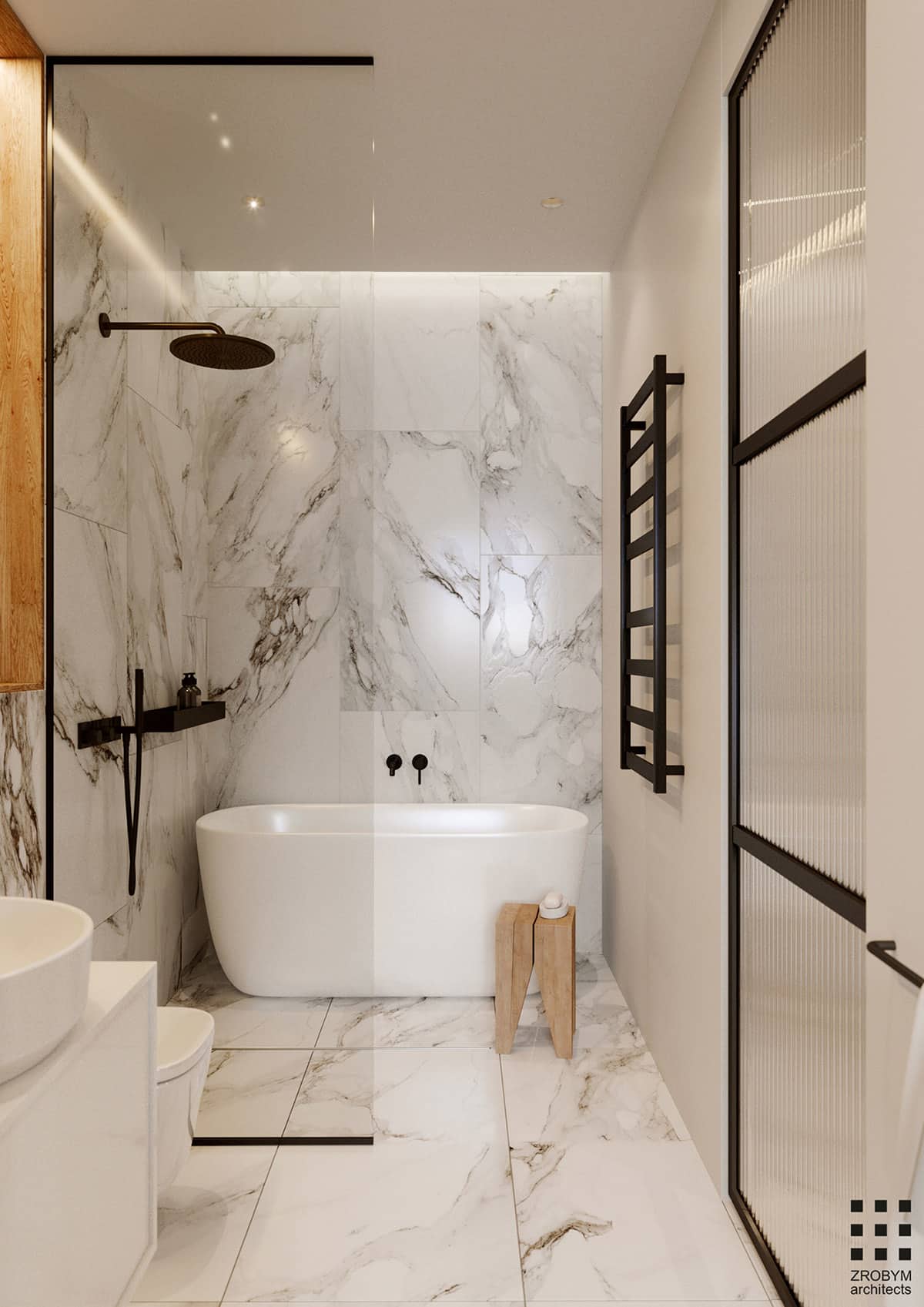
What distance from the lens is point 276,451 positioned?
99.6 inches

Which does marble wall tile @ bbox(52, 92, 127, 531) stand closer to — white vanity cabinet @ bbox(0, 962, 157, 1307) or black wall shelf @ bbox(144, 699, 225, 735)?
black wall shelf @ bbox(144, 699, 225, 735)

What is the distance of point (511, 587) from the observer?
420 cm

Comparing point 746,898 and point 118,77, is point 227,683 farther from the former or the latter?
point 118,77

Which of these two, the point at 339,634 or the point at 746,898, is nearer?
the point at 746,898

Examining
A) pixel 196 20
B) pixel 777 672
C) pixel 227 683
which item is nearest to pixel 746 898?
pixel 777 672

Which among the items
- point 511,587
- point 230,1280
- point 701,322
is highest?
point 701,322

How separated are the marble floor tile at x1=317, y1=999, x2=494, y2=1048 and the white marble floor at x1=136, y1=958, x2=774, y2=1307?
0.05ft

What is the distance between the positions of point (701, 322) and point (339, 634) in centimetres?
126

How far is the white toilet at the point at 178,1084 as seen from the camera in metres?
2.00

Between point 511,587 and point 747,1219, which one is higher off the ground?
point 511,587

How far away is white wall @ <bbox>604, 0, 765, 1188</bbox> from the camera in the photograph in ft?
7.55

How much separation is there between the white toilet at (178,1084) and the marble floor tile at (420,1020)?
469 mm

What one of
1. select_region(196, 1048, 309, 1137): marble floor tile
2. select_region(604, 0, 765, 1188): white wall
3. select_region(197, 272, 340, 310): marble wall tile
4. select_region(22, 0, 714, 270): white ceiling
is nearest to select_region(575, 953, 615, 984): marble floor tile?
select_region(604, 0, 765, 1188): white wall

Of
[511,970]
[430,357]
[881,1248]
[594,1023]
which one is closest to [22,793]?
[511,970]
